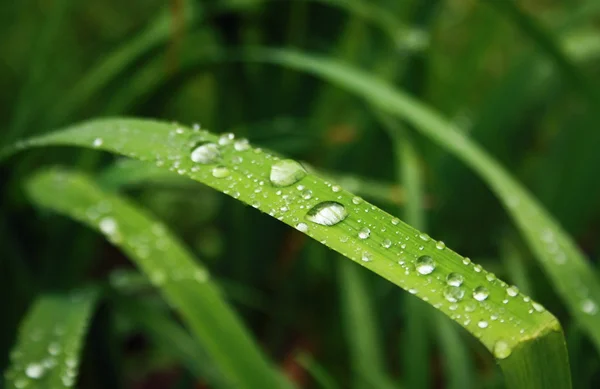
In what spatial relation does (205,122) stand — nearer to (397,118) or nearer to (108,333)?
(397,118)

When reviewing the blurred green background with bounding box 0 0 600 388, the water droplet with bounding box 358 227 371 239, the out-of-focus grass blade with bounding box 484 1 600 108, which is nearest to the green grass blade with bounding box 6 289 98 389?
the blurred green background with bounding box 0 0 600 388

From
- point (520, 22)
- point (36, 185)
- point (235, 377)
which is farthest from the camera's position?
point (520, 22)

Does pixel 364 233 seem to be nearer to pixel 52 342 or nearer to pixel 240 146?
pixel 240 146

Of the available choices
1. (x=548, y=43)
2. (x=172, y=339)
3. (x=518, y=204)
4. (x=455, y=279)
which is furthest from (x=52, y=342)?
(x=548, y=43)

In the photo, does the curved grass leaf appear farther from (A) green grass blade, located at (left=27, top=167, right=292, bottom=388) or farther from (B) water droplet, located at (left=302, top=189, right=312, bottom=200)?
(A) green grass blade, located at (left=27, top=167, right=292, bottom=388)

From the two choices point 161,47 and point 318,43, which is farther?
point 318,43

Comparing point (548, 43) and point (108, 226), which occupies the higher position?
point (548, 43)

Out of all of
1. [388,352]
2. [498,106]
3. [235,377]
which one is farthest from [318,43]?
[235,377]

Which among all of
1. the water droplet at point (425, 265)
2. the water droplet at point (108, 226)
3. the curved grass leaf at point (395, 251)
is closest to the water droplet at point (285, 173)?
the curved grass leaf at point (395, 251)
